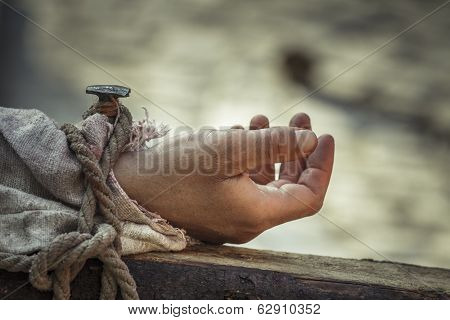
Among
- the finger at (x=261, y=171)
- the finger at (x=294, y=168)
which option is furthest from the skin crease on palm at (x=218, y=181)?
the finger at (x=261, y=171)

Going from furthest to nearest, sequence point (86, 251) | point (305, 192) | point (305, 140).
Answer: point (305, 192)
point (305, 140)
point (86, 251)

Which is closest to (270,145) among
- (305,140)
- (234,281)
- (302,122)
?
(305,140)

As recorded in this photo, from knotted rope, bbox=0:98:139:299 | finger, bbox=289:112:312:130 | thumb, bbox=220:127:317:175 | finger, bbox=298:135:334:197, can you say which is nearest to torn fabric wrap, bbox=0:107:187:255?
knotted rope, bbox=0:98:139:299

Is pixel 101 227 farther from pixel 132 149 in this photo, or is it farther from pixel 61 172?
pixel 132 149

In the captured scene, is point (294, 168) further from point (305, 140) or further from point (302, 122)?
point (305, 140)

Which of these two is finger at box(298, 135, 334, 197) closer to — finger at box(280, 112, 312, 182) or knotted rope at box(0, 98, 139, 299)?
finger at box(280, 112, 312, 182)

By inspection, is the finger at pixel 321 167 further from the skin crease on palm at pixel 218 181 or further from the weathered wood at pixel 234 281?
the weathered wood at pixel 234 281
